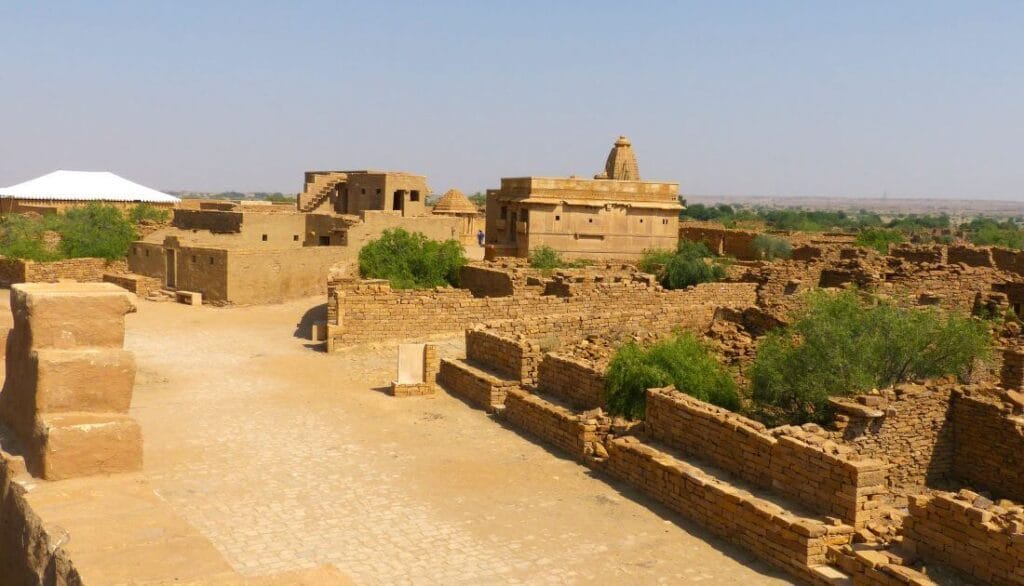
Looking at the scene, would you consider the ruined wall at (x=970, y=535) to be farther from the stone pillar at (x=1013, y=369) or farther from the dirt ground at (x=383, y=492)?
the stone pillar at (x=1013, y=369)

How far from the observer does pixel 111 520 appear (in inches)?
198

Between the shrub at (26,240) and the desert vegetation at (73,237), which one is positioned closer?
the shrub at (26,240)

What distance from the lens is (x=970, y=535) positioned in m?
6.51

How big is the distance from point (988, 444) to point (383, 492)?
6260 millimetres

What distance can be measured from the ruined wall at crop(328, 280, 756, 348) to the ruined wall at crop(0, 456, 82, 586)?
9.09 meters

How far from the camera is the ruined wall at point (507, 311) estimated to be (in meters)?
15.2

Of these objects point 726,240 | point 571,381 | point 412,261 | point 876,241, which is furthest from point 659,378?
point 876,241

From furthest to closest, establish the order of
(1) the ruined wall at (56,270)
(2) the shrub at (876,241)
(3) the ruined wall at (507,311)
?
(2) the shrub at (876,241)
(1) the ruined wall at (56,270)
(3) the ruined wall at (507,311)

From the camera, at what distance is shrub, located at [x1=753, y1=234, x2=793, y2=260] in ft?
98.1

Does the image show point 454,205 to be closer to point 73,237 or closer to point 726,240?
point 726,240

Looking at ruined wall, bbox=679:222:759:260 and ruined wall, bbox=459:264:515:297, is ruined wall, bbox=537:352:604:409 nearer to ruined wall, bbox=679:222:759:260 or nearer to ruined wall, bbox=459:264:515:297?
ruined wall, bbox=459:264:515:297

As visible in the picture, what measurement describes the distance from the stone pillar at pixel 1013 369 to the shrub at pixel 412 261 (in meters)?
11.5

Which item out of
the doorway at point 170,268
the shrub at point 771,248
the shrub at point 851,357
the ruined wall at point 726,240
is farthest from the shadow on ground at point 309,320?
the ruined wall at point 726,240

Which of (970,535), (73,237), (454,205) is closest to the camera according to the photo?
(970,535)
